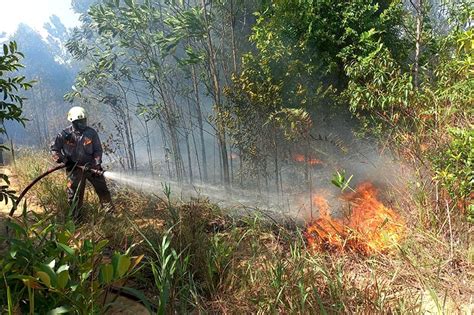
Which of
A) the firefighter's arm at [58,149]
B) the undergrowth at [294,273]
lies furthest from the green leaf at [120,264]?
the firefighter's arm at [58,149]

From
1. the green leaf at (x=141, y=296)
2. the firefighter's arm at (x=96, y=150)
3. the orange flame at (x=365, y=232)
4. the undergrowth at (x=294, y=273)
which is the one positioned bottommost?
the orange flame at (x=365, y=232)

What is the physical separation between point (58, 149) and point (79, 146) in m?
0.29

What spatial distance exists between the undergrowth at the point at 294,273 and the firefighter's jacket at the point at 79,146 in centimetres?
101

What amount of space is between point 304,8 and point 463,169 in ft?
17.6

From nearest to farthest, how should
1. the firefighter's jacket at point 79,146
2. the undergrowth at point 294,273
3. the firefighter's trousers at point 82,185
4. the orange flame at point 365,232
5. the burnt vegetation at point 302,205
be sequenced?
the burnt vegetation at point 302,205 < the undergrowth at point 294,273 < the orange flame at point 365,232 < the firefighter's trousers at point 82,185 < the firefighter's jacket at point 79,146

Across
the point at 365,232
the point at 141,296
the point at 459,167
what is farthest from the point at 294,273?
the point at 365,232

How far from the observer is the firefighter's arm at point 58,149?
4.81 meters

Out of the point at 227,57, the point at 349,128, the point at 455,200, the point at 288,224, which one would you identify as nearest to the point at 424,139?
the point at 455,200

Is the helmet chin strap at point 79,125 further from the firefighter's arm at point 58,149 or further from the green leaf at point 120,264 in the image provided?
the green leaf at point 120,264

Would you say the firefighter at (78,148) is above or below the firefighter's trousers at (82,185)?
above

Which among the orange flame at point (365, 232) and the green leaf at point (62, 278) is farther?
the orange flame at point (365, 232)

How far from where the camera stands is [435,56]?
7.17m

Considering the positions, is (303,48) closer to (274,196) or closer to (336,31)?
(336,31)

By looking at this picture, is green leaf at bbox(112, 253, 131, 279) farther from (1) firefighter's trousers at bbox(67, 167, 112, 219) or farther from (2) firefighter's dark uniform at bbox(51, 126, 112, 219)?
(2) firefighter's dark uniform at bbox(51, 126, 112, 219)
